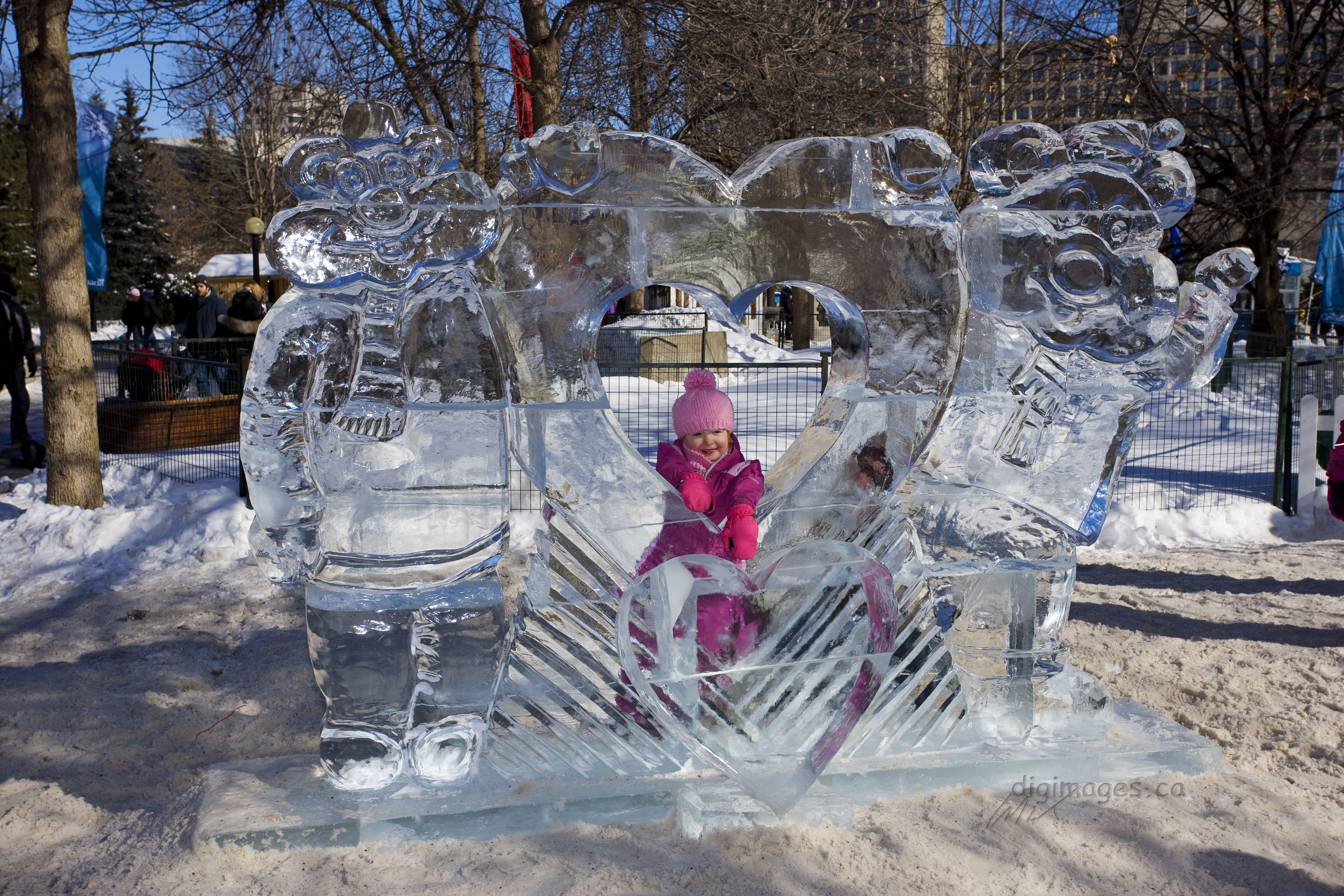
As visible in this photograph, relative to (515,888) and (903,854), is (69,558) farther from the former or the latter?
(903,854)

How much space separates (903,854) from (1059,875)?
A: 1.39 ft

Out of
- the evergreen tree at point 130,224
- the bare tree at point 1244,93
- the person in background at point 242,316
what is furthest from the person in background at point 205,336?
the evergreen tree at point 130,224

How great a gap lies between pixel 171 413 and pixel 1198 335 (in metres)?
8.06

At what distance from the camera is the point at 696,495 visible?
10.4 feet

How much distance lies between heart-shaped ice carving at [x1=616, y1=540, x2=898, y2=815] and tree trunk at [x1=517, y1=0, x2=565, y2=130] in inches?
287

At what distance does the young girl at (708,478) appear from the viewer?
3117mm

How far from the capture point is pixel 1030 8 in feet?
50.1

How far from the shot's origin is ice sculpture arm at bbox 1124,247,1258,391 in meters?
3.35

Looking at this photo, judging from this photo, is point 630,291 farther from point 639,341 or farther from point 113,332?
point 113,332

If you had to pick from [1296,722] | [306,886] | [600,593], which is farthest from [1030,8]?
[306,886]

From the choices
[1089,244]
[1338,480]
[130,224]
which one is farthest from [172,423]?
[130,224]

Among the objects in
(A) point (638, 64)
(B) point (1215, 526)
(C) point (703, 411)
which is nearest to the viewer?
(C) point (703, 411)

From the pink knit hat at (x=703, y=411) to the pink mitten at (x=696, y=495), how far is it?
174 mm

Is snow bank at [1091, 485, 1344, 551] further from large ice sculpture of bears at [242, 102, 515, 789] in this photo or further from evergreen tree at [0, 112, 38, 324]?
evergreen tree at [0, 112, 38, 324]
